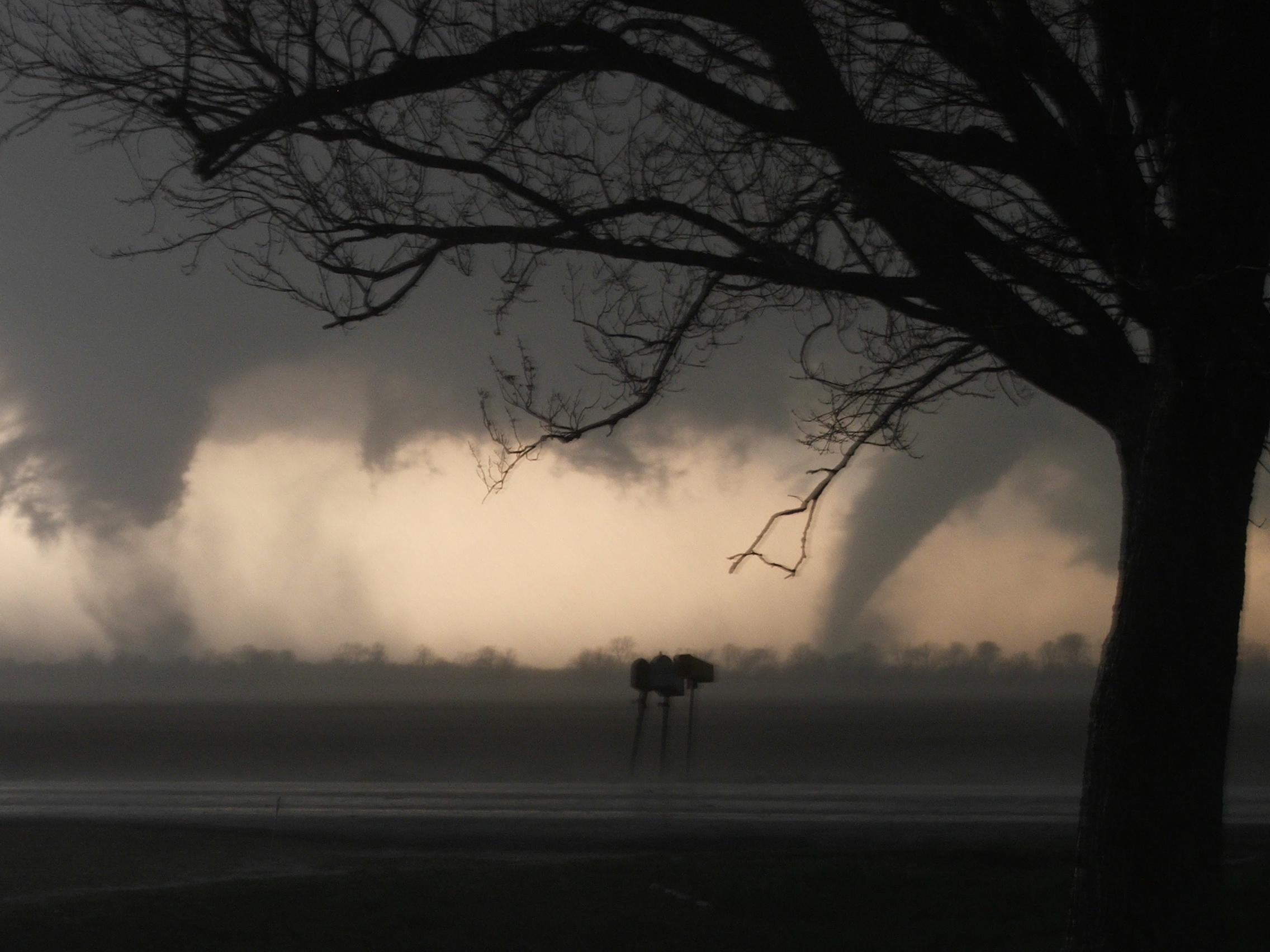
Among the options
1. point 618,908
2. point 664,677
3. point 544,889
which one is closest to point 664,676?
point 664,677

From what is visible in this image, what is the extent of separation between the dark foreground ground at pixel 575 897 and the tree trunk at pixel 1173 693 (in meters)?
1.18

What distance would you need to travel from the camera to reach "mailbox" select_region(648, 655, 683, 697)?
655 inches

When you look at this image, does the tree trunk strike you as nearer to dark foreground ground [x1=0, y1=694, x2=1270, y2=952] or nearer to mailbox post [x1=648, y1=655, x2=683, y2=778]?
dark foreground ground [x1=0, y1=694, x2=1270, y2=952]

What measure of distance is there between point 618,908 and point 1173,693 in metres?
3.70

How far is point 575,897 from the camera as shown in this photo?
8.17 m

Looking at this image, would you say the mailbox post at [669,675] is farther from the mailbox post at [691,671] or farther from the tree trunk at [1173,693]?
the tree trunk at [1173,693]

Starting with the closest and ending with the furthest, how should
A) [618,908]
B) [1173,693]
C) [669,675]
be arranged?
1. [1173,693]
2. [618,908]
3. [669,675]

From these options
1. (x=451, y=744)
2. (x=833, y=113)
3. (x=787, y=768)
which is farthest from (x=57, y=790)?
(x=451, y=744)

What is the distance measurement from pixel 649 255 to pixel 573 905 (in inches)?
160

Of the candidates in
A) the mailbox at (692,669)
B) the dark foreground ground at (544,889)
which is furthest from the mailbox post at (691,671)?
the dark foreground ground at (544,889)

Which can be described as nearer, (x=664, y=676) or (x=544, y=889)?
(x=544, y=889)

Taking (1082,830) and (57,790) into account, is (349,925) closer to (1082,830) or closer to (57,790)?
(1082,830)

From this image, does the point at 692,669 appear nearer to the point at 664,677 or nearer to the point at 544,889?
the point at 664,677

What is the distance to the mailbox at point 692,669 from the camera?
1683cm
